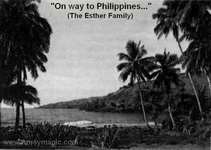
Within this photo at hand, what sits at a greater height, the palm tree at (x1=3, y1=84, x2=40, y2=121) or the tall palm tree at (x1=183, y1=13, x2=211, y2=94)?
the tall palm tree at (x1=183, y1=13, x2=211, y2=94)

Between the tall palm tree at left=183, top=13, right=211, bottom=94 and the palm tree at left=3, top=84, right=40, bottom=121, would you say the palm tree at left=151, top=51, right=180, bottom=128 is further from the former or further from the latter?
the palm tree at left=3, top=84, right=40, bottom=121

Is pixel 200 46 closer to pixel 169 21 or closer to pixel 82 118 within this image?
pixel 169 21

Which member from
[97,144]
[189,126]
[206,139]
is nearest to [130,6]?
[97,144]

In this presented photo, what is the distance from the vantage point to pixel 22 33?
28188mm

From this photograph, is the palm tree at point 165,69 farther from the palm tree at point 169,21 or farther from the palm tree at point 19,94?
the palm tree at point 19,94

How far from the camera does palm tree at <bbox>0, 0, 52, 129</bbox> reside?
1092 inches

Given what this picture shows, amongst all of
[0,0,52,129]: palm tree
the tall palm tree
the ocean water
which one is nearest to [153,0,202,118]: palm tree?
the tall palm tree

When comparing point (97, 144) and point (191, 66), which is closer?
point (97, 144)

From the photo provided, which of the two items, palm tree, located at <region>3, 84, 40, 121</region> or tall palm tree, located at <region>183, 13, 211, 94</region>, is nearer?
tall palm tree, located at <region>183, 13, 211, 94</region>

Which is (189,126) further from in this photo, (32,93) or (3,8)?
(3,8)

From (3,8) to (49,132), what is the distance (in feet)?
36.0

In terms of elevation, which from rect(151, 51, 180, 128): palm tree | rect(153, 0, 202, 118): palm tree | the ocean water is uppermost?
rect(153, 0, 202, 118): palm tree

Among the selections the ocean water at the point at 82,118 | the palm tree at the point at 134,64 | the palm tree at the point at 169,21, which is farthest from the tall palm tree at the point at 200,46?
the ocean water at the point at 82,118

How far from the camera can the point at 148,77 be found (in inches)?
1590
